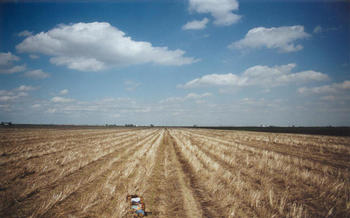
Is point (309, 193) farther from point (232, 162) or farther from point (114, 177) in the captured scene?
point (114, 177)

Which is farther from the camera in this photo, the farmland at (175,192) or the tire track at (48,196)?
the farmland at (175,192)

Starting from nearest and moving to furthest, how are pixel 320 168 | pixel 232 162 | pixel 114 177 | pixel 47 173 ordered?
pixel 114 177, pixel 47 173, pixel 320 168, pixel 232 162

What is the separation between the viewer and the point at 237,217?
177 inches

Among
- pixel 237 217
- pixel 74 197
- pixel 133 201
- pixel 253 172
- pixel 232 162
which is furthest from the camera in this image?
pixel 232 162

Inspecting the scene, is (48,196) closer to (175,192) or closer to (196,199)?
Answer: (175,192)

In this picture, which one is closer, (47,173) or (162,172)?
(47,173)

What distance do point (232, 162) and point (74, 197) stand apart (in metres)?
8.59

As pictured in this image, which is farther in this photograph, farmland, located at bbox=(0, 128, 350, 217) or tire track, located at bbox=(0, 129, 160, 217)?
farmland, located at bbox=(0, 128, 350, 217)

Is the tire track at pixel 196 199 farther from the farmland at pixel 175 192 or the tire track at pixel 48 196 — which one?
the tire track at pixel 48 196

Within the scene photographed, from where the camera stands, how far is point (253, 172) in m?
8.81

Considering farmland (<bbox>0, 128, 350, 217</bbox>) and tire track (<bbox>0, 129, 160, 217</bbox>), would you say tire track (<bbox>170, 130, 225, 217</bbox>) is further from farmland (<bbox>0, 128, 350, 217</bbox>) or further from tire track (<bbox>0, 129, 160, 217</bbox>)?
tire track (<bbox>0, 129, 160, 217</bbox>)

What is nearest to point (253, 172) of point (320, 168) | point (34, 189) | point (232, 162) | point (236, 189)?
point (232, 162)

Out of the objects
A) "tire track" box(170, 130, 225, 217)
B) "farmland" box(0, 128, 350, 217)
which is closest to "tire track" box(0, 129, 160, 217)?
"farmland" box(0, 128, 350, 217)

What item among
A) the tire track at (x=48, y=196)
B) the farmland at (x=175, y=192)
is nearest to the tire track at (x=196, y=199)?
the farmland at (x=175, y=192)
